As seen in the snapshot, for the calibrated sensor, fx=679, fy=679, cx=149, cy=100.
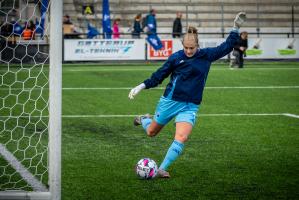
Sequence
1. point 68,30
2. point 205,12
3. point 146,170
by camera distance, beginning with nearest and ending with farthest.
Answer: point 146,170
point 68,30
point 205,12

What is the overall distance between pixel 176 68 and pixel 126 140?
238cm

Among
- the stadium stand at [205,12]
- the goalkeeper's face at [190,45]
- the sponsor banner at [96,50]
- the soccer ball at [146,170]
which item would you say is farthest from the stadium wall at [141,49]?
the soccer ball at [146,170]

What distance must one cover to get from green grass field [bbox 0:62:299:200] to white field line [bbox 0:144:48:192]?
0.27 metres

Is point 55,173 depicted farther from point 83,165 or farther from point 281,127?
point 281,127

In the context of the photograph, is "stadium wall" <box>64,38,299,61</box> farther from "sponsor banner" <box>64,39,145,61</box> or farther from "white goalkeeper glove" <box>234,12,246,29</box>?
"white goalkeeper glove" <box>234,12,246,29</box>

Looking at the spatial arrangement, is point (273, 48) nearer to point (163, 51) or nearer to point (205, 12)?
point (163, 51)

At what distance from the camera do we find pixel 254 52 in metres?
30.3

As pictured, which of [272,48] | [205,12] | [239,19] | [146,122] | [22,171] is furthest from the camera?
[205,12]

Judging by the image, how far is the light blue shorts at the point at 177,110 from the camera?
774cm

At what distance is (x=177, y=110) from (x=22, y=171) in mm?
1892

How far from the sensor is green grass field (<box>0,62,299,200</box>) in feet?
22.5

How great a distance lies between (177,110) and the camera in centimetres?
788

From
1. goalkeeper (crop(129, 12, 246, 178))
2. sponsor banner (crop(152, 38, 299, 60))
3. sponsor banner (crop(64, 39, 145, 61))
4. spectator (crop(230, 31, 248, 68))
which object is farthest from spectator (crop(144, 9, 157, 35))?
goalkeeper (crop(129, 12, 246, 178))

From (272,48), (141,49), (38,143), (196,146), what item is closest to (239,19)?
(196,146)
